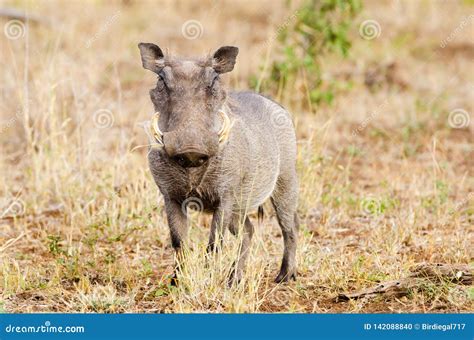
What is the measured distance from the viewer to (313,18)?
30.0ft

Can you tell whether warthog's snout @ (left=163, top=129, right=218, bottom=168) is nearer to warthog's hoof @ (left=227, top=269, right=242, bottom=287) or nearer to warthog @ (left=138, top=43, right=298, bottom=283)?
warthog @ (left=138, top=43, right=298, bottom=283)

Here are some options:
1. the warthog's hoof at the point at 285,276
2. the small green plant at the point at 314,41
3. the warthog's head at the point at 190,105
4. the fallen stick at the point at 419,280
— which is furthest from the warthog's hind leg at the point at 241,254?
the small green plant at the point at 314,41

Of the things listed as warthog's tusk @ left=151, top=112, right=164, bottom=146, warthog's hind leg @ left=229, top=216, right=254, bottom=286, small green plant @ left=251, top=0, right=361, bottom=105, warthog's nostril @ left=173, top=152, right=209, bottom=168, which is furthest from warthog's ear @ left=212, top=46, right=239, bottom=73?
small green plant @ left=251, top=0, right=361, bottom=105

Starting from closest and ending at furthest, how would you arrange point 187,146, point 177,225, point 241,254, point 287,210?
point 187,146 → point 177,225 → point 241,254 → point 287,210

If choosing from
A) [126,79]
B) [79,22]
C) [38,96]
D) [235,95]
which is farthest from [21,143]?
[79,22]

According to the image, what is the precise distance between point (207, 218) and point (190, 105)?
236 centimetres

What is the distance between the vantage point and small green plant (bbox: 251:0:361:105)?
9023mm

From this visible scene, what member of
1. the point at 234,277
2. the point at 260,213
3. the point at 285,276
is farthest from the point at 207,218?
the point at 234,277

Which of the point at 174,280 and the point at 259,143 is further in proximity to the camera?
the point at 259,143

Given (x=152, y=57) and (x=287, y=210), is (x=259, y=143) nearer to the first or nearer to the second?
(x=287, y=210)

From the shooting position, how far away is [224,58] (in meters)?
5.27

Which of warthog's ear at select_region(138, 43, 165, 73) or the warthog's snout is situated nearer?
the warthog's snout

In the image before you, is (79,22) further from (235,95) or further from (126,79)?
(235,95)

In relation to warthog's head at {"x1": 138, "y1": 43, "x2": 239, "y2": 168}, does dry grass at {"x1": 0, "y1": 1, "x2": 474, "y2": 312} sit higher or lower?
lower
